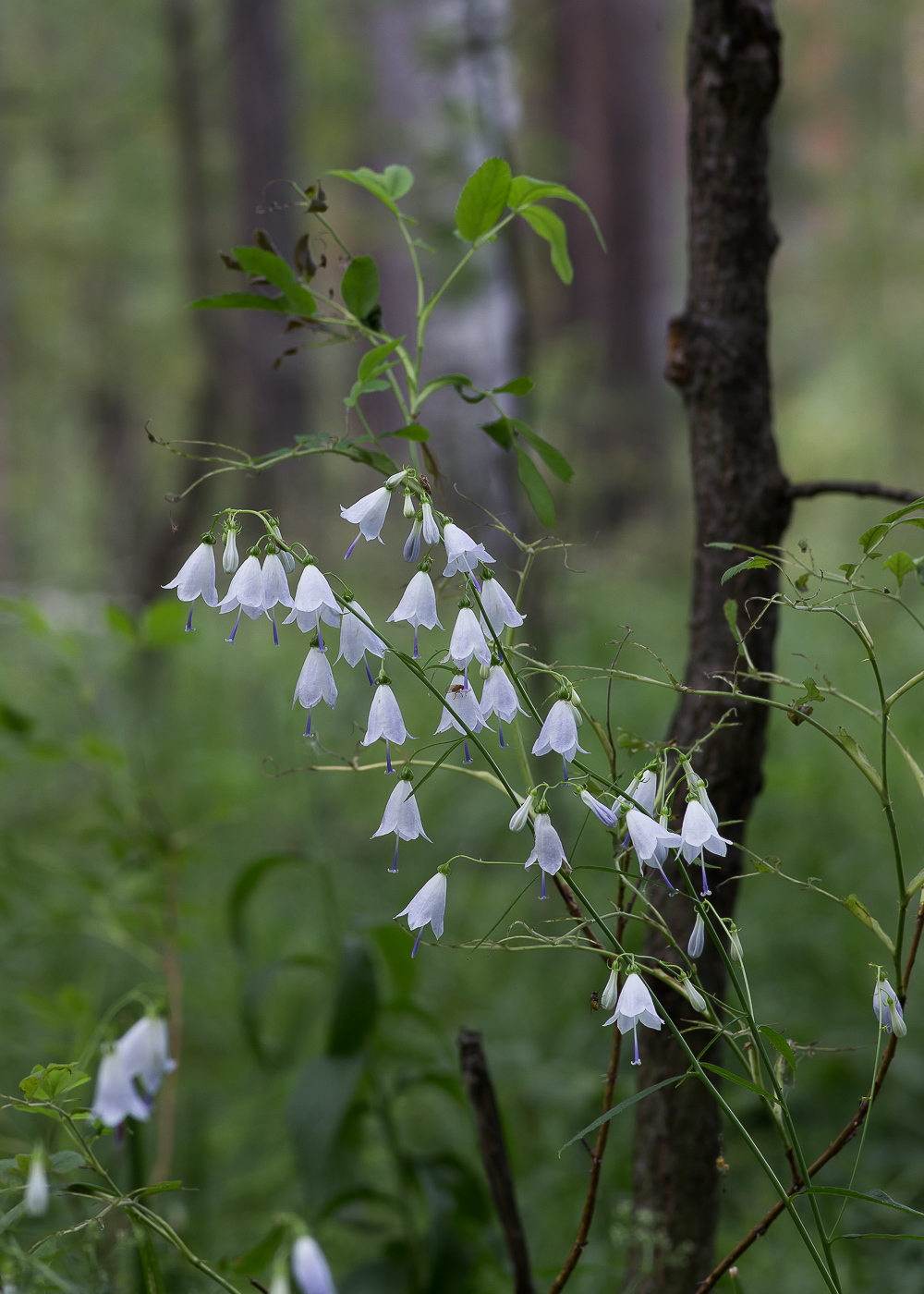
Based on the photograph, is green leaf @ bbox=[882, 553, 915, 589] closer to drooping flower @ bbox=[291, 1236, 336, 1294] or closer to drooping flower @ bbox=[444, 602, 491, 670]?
drooping flower @ bbox=[444, 602, 491, 670]

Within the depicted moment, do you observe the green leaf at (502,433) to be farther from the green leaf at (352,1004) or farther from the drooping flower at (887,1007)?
the green leaf at (352,1004)

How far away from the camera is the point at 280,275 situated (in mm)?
857

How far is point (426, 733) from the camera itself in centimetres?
313

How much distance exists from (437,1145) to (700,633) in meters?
1.37

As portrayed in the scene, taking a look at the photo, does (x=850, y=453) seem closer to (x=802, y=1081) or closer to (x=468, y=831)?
(x=468, y=831)

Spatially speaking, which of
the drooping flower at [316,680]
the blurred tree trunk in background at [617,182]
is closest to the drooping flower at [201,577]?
the drooping flower at [316,680]

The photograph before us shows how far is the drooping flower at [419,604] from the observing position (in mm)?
742

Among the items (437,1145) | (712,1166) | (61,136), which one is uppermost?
(61,136)

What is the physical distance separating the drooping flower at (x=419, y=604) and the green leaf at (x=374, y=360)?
19 cm

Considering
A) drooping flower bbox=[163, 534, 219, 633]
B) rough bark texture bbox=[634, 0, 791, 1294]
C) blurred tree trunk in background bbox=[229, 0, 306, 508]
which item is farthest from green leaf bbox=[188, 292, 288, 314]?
blurred tree trunk in background bbox=[229, 0, 306, 508]

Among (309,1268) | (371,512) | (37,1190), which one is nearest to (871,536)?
(371,512)

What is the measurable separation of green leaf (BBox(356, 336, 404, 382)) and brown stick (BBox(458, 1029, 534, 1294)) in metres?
0.66

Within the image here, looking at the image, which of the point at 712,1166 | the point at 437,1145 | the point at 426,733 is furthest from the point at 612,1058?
the point at 426,733

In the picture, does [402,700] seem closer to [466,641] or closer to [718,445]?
[718,445]
